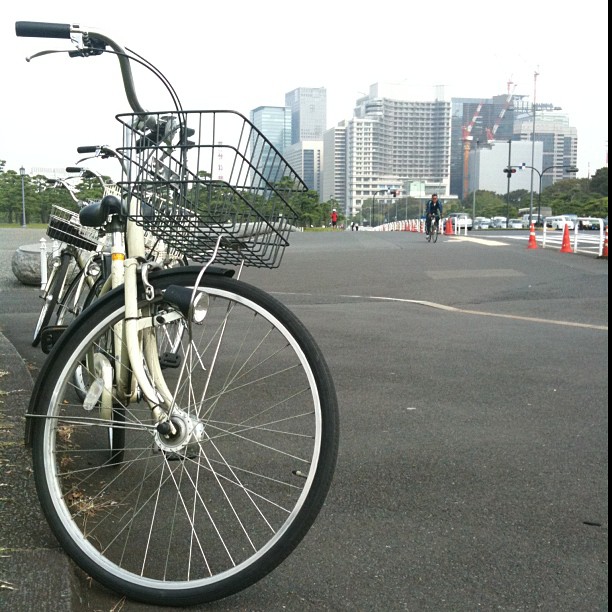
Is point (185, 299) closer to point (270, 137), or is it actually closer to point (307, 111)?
point (270, 137)

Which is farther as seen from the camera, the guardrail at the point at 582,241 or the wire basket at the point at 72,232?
the guardrail at the point at 582,241

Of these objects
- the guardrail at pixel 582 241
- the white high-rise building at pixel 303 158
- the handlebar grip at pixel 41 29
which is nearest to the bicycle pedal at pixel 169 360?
the white high-rise building at pixel 303 158

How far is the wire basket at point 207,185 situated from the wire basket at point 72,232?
2482 millimetres

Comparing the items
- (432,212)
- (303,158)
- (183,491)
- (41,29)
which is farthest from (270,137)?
(432,212)

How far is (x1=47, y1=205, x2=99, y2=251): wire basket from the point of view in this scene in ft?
16.4

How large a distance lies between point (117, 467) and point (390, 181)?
504 feet

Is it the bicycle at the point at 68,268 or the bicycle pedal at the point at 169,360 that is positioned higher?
the bicycle at the point at 68,268

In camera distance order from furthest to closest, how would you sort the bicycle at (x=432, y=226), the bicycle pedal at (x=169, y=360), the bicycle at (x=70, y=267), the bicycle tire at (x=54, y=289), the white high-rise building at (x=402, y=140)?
the white high-rise building at (x=402, y=140)
the bicycle at (x=432, y=226)
the bicycle tire at (x=54, y=289)
the bicycle at (x=70, y=267)
the bicycle pedal at (x=169, y=360)

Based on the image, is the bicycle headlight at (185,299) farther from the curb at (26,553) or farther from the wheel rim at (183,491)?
the curb at (26,553)

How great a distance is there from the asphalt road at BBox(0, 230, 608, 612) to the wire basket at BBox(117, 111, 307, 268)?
1.06 meters

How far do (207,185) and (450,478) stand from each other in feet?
6.31

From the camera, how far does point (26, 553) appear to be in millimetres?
2586

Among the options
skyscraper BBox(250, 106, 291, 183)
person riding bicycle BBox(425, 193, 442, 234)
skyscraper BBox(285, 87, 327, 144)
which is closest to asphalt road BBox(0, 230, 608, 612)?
skyscraper BBox(250, 106, 291, 183)

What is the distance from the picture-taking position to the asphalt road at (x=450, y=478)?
2.59 metres
